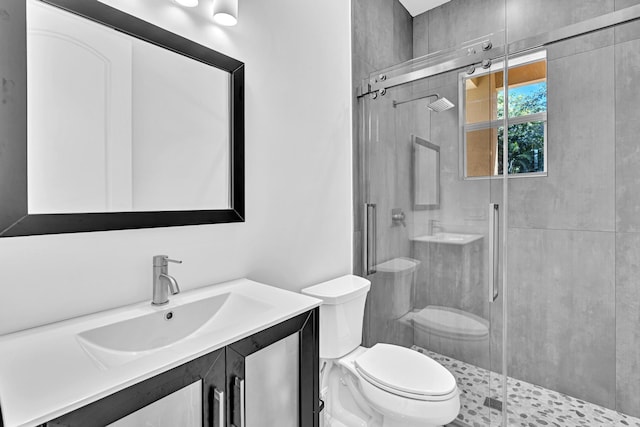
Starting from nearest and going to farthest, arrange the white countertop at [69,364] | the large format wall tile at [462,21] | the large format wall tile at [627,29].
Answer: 1. the white countertop at [69,364]
2. the large format wall tile at [627,29]
3. the large format wall tile at [462,21]

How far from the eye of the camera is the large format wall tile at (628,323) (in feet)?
5.90

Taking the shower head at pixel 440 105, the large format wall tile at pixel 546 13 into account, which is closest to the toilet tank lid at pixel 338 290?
the shower head at pixel 440 105

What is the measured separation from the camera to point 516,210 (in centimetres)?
217

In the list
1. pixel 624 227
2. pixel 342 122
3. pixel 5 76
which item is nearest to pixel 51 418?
pixel 5 76

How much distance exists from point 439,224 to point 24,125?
1720 millimetres

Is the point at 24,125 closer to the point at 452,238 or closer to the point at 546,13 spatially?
the point at 452,238

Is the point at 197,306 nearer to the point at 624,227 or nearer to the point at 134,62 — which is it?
the point at 134,62

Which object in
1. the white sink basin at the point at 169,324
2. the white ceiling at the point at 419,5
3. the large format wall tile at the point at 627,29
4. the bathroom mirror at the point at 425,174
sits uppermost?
the white ceiling at the point at 419,5

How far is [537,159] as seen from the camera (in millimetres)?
2115

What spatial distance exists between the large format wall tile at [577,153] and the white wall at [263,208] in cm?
130

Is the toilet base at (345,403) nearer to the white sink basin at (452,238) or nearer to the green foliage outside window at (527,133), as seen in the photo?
the white sink basin at (452,238)

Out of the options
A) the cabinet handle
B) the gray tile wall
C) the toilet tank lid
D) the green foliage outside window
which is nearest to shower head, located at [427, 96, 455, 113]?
the gray tile wall

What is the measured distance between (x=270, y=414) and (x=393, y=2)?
8.98 ft

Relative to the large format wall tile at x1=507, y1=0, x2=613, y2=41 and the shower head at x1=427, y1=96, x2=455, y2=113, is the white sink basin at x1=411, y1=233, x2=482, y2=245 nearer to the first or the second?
the shower head at x1=427, y1=96, x2=455, y2=113
